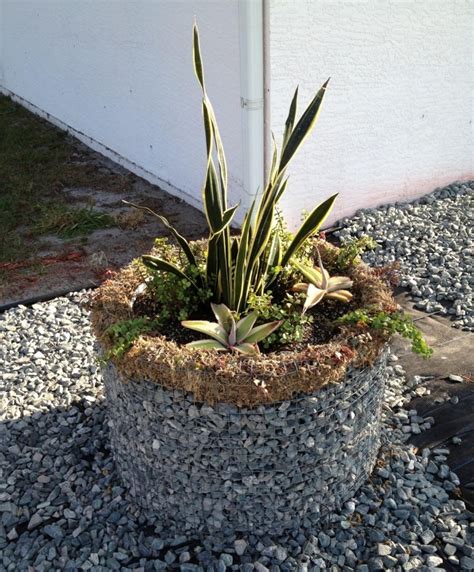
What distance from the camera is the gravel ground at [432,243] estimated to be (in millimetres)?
3629

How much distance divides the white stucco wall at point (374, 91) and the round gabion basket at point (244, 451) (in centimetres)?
240

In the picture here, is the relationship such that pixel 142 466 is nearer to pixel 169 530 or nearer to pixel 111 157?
pixel 169 530

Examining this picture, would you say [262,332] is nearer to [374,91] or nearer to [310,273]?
[310,273]

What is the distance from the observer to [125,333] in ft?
6.84

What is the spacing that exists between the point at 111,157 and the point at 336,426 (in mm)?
4938

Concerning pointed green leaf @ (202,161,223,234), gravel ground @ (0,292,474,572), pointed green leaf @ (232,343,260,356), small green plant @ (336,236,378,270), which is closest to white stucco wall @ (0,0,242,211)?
small green plant @ (336,236,378,270)

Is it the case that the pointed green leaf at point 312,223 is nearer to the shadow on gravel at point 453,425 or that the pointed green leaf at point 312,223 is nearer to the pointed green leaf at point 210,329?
the pointed green leaf at point 210,329

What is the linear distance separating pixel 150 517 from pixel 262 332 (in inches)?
29.7

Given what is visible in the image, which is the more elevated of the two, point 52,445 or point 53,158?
point 52,445

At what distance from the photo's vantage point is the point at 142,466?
7.06 ft

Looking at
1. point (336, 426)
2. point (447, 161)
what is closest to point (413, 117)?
point (447, 161)

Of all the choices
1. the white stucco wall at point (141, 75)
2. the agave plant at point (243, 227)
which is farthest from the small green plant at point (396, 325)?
the white stucco wall at point (141, 75)

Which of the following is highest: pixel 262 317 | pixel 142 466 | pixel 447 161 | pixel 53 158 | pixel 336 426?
pixel 262 317

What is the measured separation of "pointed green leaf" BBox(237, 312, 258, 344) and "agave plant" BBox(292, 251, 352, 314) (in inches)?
9.1
